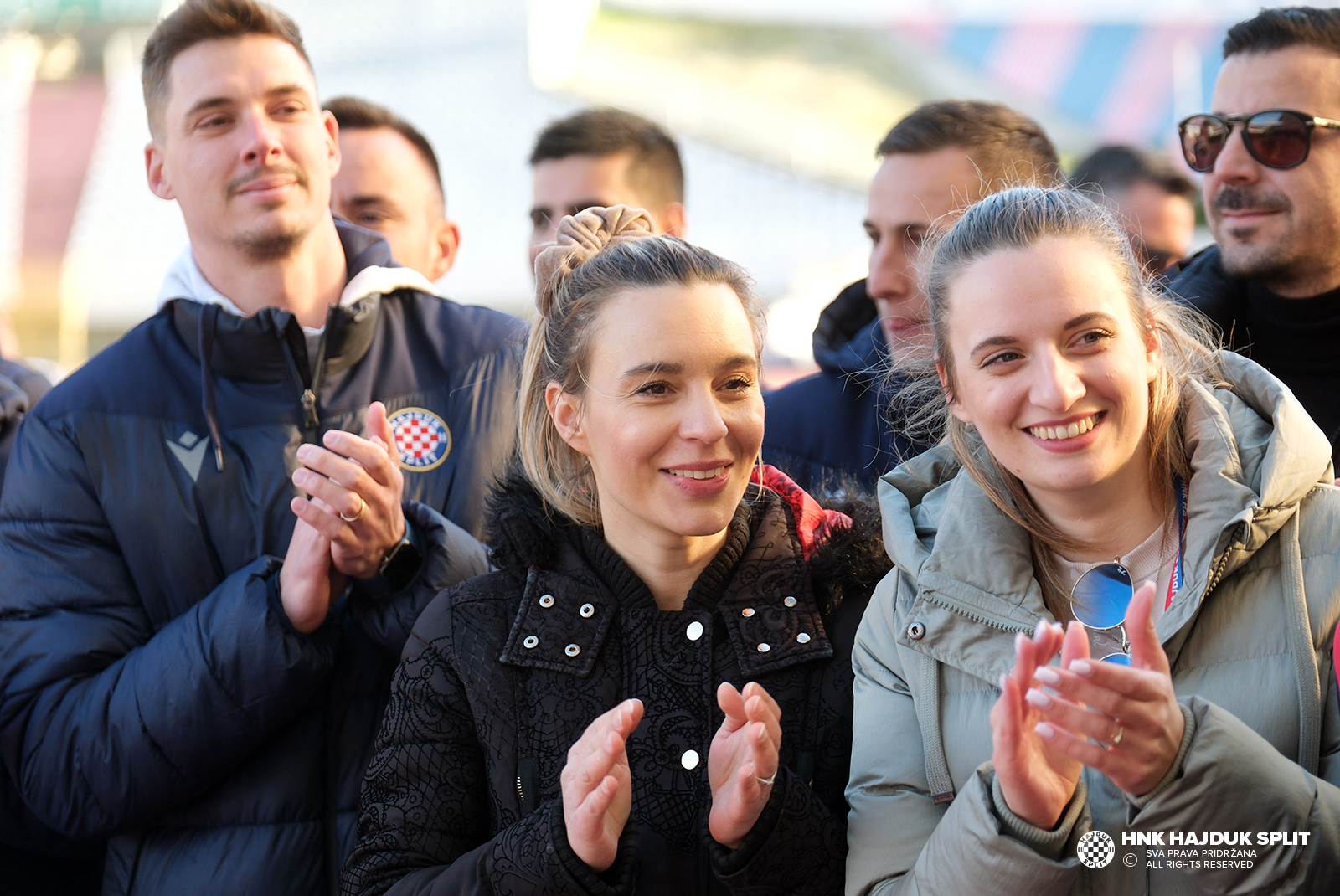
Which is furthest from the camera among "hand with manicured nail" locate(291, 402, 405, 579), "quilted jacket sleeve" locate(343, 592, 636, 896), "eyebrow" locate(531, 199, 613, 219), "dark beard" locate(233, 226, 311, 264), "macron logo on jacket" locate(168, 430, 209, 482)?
"eyebrow" locate(531, 199, 613, 219)

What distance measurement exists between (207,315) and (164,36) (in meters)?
0.82

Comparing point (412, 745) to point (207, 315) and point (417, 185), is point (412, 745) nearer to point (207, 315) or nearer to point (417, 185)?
point (207, 315)

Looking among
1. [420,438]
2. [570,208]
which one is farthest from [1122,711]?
[570,208]

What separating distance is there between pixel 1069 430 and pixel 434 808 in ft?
3.83

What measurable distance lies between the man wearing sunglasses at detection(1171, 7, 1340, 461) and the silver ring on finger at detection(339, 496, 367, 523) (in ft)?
6.36

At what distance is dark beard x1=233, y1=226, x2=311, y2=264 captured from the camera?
2.97 meters

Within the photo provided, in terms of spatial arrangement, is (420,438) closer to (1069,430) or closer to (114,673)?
(114,673)

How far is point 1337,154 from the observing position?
3.00 meters

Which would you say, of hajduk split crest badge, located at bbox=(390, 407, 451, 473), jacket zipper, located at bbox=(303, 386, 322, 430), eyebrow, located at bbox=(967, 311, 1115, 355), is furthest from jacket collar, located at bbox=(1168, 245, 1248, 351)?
jacket zipper, located at bbox=(303, 386, 322, 430)

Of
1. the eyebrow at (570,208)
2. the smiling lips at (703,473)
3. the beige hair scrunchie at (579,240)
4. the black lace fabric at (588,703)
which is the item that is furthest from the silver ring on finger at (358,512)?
the eyebrow at (570,208)

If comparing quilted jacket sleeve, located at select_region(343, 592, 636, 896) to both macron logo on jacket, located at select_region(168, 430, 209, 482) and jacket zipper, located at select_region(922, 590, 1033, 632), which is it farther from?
macron logo on jacket, located at select_region(168, 430, 209, 482)

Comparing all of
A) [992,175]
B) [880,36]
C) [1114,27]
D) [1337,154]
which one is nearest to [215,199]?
[992,175]

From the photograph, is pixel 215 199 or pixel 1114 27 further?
pixel 1114 27

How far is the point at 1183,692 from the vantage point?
188 centimetres
